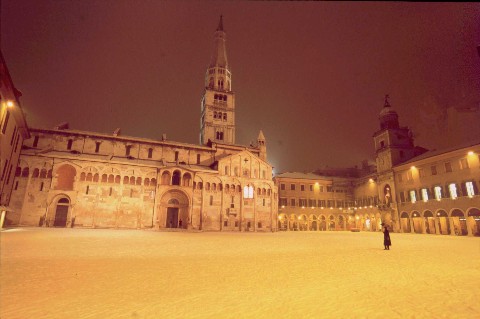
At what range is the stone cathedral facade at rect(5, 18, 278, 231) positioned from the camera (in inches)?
1384

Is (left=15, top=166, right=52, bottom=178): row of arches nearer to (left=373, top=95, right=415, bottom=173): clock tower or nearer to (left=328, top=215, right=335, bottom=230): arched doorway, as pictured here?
(left=328, top=215, right=335, bottom=230): arched doorway

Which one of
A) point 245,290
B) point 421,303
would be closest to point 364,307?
point 421,303

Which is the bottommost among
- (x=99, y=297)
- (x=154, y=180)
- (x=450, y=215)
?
(x=99, y=297)

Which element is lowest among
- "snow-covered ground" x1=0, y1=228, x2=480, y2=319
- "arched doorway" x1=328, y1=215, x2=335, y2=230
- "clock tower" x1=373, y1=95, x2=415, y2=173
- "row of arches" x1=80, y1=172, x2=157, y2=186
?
"snow-covered ground" x1=0, y1=228, x2=480, y2=319

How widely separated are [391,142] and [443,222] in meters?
17.7

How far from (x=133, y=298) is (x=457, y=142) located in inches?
1976

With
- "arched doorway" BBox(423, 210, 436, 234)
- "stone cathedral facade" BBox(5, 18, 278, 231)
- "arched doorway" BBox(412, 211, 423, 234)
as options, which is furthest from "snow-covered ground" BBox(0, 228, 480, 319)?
"arched doorway" BBox(412, 211, 423, 234)

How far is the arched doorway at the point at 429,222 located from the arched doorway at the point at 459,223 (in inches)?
130

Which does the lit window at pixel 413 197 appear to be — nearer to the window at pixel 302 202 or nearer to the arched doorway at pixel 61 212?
the window at pixel 302 202

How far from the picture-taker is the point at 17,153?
32.8 metres

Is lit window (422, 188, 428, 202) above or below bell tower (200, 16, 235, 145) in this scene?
below

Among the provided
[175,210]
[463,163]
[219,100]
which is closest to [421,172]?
[463,163]

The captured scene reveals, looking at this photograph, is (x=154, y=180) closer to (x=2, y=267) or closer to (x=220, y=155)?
(x=220, y=155)

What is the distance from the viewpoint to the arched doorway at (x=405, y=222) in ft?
143
